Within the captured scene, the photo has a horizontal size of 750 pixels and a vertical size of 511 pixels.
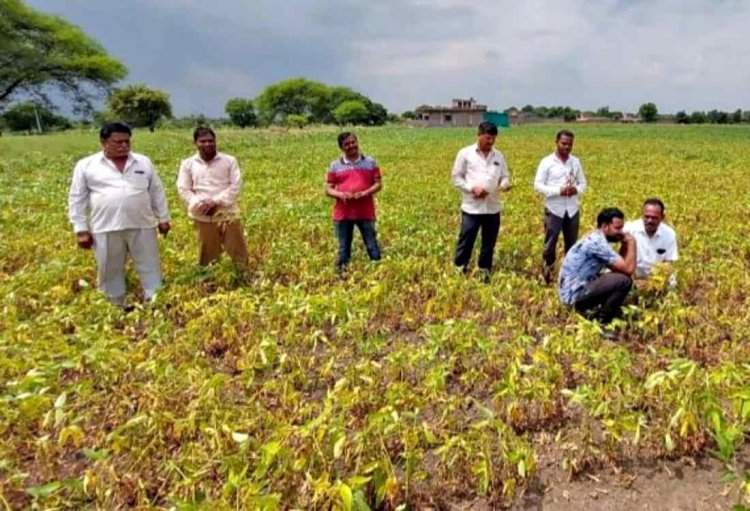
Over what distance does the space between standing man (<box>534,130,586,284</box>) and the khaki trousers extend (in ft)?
9.84

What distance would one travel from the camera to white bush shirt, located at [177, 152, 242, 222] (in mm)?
5004

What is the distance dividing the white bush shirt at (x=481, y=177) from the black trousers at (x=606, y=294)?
1.30 meters

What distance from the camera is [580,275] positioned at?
436 cm

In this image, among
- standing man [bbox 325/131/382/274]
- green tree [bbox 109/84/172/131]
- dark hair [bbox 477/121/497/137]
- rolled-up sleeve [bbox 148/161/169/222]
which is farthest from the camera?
green tree [bbox 109/84/172/131]

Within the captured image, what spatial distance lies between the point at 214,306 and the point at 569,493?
2922mm

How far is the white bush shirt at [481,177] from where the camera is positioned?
5160 mm

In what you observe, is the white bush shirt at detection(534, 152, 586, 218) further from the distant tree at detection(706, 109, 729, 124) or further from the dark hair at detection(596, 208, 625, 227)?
the distant tree at detection(706, 109, 729, 124)

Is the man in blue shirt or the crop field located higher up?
the man in blue shirt

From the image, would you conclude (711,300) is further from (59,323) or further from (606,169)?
(606,169)

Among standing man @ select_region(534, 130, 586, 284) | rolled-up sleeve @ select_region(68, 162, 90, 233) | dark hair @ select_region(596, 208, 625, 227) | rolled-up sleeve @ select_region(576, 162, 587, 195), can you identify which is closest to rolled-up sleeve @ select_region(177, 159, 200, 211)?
rolled-up sleeve @ select_region(68, 162, 90, 233)

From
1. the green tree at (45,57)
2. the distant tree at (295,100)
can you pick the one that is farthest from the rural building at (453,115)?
the green tree at (45,57)

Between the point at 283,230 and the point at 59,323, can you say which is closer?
the point at 59,323

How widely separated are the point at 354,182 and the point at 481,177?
124cm

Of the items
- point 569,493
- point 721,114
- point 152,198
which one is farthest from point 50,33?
point 721,114
